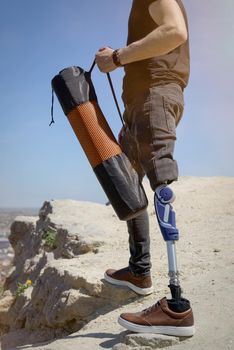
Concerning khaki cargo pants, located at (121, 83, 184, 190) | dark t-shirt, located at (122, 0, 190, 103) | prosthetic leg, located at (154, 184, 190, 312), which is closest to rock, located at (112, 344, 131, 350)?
prosthetic leg, located at (154, 184, 190, 312)

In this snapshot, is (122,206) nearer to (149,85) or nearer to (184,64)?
(149,85)

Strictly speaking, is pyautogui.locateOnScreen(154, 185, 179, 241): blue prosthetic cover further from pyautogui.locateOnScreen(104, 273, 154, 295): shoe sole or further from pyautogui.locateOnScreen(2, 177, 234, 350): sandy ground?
pyautogui.locateOnScreen(104, 273, 154, 295): shoe sole

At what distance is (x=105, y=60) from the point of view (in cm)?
292

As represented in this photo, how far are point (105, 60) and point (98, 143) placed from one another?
57cm

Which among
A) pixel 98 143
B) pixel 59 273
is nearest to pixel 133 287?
pixel 59 273

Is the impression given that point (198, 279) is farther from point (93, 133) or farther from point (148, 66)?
point (148, 66)

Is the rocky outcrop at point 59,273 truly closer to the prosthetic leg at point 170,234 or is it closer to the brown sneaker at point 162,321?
the brown sneaker at point 162,321

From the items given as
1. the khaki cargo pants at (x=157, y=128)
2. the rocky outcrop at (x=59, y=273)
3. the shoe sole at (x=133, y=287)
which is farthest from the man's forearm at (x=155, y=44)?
the rocky outcrop at (x=59, y=273)

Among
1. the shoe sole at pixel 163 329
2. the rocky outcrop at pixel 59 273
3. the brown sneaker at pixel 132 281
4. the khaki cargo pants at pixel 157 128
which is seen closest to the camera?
the shoe sole at pixel 163 329

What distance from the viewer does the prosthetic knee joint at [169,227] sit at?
2.66m

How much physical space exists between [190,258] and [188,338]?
5.61 feet

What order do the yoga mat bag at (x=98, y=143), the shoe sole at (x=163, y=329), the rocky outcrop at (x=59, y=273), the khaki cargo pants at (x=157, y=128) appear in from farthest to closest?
the rocky outcrop at (x=59, y=273)
the yoga mat bag at (x=98, y=143)
the khaki cargo pants at (x=157, y=128)
the shoe sole at (x=163, y=329)

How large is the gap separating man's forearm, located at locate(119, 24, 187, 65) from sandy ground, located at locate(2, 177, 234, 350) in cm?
179

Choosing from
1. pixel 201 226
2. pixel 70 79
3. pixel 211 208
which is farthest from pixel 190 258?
pixel 211 208
